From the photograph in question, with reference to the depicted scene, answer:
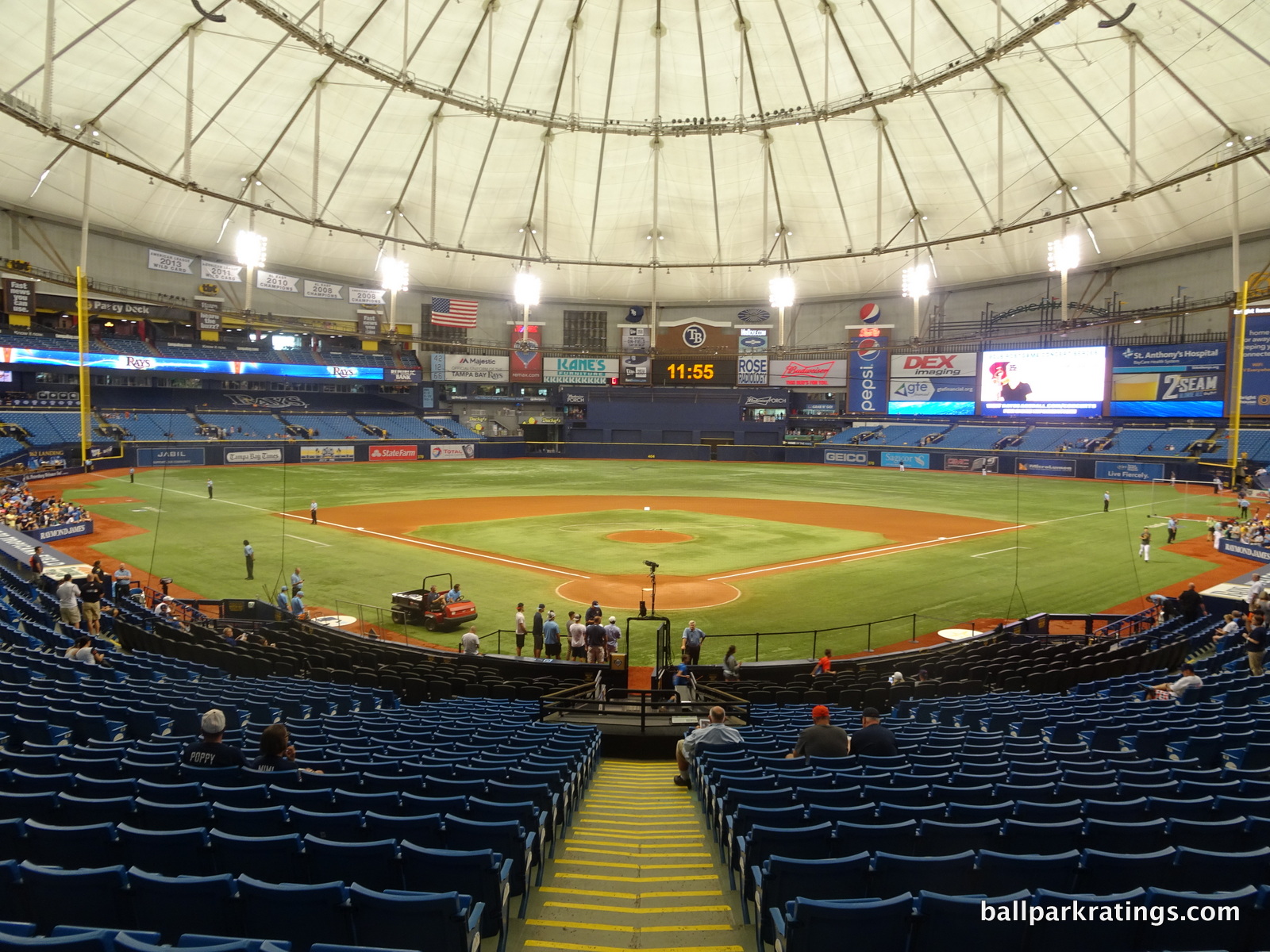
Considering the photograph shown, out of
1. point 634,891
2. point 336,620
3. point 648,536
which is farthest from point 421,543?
point 634,891

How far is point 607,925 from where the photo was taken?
18.8ft

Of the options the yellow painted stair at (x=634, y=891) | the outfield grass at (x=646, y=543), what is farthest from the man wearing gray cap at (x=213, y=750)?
the outfield grass at (x=646, y=543)

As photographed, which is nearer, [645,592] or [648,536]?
[645,592]

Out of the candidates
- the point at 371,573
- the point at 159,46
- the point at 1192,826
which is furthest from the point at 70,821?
the point at 159,46

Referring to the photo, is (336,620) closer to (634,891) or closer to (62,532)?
(634,891)

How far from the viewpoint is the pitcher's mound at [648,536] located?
36562mm

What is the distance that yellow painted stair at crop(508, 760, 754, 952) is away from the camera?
552cm

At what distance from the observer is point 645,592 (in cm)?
2684

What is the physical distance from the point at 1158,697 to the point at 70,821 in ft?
50.1

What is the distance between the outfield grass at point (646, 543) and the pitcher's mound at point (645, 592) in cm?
126

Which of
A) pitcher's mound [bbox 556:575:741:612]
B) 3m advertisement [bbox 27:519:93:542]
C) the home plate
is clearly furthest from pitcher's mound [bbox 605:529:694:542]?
3m advertisement [bbox 27:519:93:542]

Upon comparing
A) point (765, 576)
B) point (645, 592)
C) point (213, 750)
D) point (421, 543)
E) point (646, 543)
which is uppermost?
point (213, 750)

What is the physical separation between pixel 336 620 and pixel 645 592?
32.4 feet

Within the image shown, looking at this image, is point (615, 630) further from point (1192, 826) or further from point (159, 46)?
point (159, 46)
